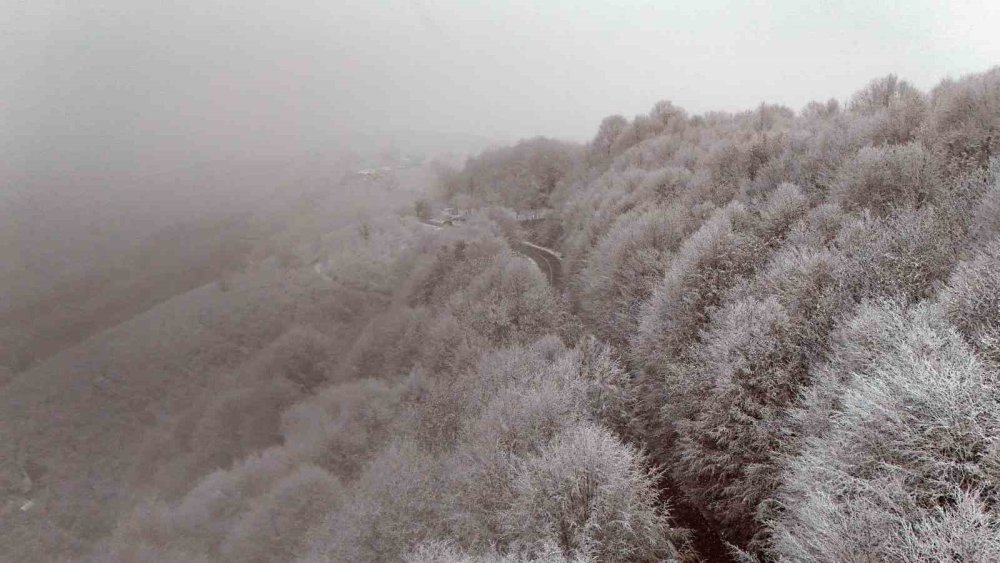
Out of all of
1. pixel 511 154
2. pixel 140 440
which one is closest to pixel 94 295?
pixel 140 440

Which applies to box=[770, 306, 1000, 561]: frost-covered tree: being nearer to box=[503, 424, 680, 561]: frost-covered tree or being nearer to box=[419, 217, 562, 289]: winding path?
box=[503, 424, 680, 561]: frost-covered tree

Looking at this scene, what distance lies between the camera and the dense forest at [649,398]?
1457 cm

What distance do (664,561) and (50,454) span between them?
91.0 metres

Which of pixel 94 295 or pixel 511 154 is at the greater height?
pixel 511 154

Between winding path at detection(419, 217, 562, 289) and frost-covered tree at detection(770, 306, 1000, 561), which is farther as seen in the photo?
winding path at detection(419, 217, 562, 289)

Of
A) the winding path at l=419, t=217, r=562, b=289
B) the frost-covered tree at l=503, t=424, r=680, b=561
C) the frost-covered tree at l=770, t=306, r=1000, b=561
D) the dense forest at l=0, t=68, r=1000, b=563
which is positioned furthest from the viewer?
the winding path at l=419, t=217, r=562, b=289

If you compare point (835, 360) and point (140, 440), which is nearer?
point (835, 360)

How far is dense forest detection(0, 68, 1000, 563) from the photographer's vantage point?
574 inches

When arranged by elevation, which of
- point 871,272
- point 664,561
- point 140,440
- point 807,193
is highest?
point 807,193

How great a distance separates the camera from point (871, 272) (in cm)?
2198

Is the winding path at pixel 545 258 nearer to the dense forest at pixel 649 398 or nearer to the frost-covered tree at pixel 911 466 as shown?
the dense forest at pixel 649 398

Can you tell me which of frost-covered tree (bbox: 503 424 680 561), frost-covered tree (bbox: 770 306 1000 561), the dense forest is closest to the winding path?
the dense forest

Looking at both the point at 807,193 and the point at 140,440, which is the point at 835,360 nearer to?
the point at 807,193

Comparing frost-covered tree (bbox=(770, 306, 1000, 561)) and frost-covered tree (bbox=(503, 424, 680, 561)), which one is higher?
frost-covered tree (bbox=(770, 306, 1000, 561))
